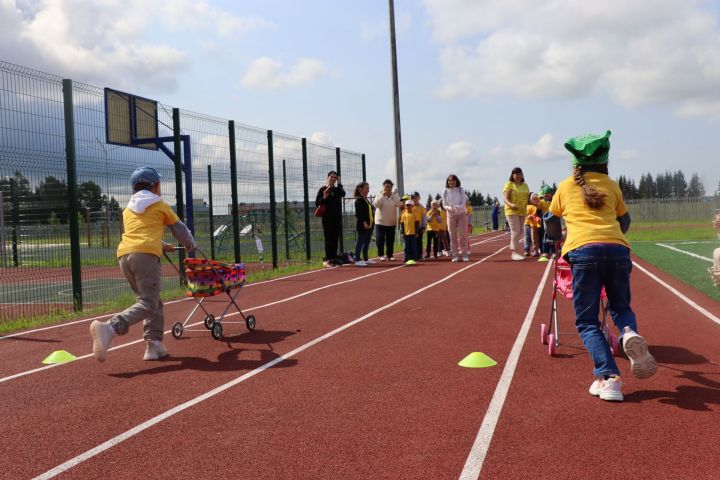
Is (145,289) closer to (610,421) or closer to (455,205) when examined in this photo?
(610,421)

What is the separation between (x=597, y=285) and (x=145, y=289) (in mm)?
4073

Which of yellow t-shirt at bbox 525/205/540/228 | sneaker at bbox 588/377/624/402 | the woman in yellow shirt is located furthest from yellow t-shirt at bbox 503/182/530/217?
sneaker at bbox 588/377/624/402

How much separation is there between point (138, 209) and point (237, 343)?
5.83 feet

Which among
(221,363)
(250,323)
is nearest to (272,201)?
(250,323)

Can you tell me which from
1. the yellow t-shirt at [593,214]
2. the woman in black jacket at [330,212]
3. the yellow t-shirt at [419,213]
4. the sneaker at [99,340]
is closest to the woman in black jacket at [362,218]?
the woman in black jacket at [330,212]

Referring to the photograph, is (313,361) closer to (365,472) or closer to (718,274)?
(365,472)

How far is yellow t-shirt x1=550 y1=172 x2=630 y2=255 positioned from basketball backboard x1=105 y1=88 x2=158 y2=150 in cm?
826

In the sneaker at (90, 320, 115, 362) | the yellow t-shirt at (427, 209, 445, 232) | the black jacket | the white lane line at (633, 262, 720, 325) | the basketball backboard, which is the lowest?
the white lane line at (633, 262, 720, 325)

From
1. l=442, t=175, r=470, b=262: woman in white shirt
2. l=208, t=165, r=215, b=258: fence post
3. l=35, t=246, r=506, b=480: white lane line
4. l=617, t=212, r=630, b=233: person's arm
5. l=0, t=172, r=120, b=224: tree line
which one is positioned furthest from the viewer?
l=442, t=175, r=470, b=262: woman in white shirt

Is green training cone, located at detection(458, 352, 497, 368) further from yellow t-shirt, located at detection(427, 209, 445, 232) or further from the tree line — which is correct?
yellow t-shirt, located at detection(427, 209, 445, 232)

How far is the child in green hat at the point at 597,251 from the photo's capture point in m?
4.65

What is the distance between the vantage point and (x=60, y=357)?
6.53m

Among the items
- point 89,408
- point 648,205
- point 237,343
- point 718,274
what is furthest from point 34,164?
point 648,205

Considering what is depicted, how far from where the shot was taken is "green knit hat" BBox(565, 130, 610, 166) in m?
Answer: 4.80
